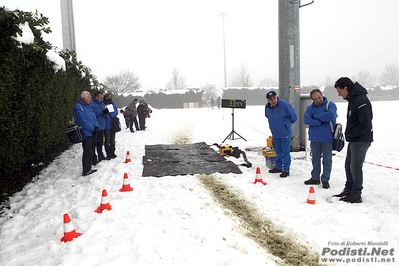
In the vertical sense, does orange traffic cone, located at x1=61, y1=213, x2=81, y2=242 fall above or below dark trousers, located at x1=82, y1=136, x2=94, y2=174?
below

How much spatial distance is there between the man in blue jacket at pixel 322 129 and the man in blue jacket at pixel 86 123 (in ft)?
15.9

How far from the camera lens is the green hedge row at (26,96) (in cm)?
511

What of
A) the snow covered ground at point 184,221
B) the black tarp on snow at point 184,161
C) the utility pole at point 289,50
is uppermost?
the utility pole at point 289,50

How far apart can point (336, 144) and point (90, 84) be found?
1306cm

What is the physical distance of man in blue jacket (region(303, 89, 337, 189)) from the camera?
532 cm

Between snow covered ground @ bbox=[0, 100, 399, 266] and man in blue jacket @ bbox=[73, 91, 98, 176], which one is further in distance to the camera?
man in blue jacket @ bbox=[73, 91, 98, 176]

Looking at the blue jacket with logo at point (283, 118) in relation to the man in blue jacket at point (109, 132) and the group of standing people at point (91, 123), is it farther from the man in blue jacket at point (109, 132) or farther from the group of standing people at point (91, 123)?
the man in blue jacket at point (109, 132)

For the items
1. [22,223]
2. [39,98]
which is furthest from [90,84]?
[22,223]

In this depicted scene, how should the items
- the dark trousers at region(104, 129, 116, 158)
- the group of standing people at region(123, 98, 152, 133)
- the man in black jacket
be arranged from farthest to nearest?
the group of standing people at region(123, 98, 152, 133) < the dark trousers at region(104, 129, 116, 158) < the man in black jacket

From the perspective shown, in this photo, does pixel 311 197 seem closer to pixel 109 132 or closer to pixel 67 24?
pixel 109 132

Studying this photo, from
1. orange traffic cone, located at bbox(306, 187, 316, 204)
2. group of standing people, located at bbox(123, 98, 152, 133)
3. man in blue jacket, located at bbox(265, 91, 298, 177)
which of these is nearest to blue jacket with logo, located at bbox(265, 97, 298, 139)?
man in blue jacket, located at bbox(265, 91, 298, 177)

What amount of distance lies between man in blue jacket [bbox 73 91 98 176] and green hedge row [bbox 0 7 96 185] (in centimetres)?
110

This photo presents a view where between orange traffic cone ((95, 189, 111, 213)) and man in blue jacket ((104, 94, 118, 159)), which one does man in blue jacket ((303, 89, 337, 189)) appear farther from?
man in blue jacket ((104, 94, 118, 159))

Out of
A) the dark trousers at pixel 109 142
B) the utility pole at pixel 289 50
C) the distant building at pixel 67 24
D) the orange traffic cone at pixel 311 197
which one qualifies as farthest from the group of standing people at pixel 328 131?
the distant building at pixel 67 24
